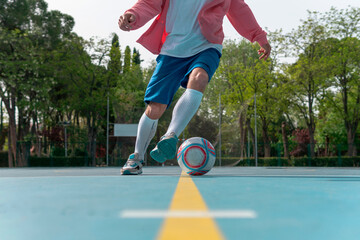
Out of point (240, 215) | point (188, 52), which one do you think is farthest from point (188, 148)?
point (240, 215)

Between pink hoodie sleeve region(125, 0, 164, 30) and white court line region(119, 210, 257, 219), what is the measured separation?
287 centimetres

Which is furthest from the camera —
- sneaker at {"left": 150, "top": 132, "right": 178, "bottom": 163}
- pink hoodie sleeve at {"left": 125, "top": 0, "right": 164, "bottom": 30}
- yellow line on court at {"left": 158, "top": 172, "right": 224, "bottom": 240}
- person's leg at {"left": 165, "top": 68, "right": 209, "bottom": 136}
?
pink hoodie sleeve at {"left": 125, "top": 0, "right": 164, "bottom": 30}

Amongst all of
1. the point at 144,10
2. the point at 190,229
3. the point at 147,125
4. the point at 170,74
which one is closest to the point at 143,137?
the point at 147,125

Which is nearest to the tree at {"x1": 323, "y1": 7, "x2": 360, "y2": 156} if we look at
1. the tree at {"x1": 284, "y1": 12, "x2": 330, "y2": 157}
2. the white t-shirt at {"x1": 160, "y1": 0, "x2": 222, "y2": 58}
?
the tree at {"x1": 284, "y1": 12, "x2": 330, "y2": 157}

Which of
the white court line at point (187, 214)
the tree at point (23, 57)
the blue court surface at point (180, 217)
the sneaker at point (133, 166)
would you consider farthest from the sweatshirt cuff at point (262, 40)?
the tree at point (23, 57)

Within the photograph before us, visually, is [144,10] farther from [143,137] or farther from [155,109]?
[143,137]

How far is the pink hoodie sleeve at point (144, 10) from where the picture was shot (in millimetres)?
3951

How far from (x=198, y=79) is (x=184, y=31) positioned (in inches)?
25.6

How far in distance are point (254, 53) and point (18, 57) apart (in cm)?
2232

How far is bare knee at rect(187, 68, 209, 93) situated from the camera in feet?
12.1

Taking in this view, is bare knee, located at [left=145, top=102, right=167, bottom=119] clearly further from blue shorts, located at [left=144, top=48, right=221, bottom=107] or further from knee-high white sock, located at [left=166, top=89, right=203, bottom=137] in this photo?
knee-high white sock, located at [left=166, top=89, right=203, bottom=137]

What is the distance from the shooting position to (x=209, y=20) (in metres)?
3.95

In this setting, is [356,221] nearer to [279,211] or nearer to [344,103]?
[279,211]

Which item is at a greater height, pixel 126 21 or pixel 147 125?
pixel 126 21
